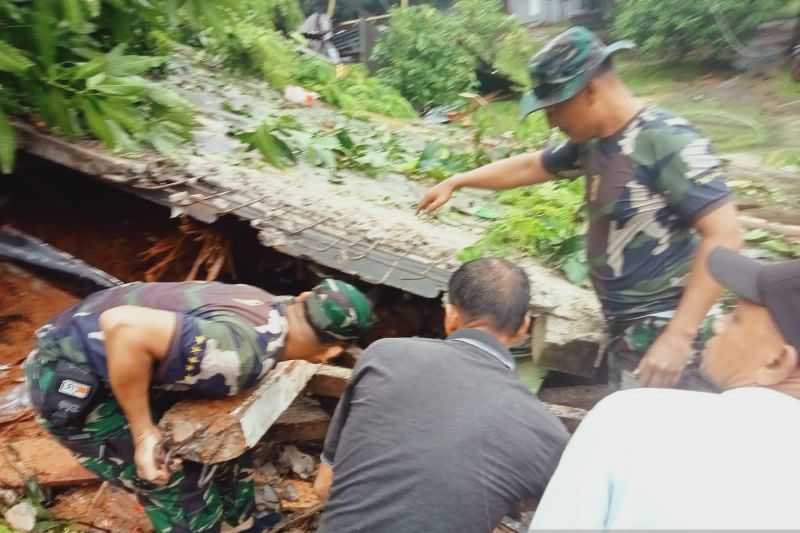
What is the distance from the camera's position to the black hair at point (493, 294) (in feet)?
7.48

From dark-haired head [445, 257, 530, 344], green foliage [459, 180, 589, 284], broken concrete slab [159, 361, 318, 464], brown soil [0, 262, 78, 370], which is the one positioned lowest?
brown soil [0, 262, 78, 370]

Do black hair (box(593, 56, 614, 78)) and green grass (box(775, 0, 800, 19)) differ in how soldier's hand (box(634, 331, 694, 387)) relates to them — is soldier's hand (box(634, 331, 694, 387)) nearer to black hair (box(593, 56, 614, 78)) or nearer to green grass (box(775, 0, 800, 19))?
black hair (box(593, 56, 614, 78))

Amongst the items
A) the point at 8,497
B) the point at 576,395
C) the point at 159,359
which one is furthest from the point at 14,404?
the point at 576,395

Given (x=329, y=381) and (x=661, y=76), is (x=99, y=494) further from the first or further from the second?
(x=661, y=76)

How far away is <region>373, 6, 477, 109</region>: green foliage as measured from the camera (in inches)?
595

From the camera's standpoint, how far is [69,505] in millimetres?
3750

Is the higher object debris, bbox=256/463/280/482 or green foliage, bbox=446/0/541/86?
green foliage, bbox=446/0/541/86

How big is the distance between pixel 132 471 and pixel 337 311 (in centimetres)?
114

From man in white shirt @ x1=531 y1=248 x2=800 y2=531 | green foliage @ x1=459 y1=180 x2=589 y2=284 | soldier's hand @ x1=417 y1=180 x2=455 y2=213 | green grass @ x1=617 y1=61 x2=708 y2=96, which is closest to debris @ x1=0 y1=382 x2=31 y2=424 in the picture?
soldier's hand @ x1=417 y1=180 x2=455 y2=213

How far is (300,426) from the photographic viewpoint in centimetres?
400

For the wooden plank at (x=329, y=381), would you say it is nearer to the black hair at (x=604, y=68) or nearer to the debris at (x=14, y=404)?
the black hair at (x=604, y=68)

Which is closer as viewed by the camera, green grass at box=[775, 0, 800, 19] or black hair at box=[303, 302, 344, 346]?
black hair at box=[303, 302, 344, 346]

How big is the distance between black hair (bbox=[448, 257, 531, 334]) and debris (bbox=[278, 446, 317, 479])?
2066 millimetres

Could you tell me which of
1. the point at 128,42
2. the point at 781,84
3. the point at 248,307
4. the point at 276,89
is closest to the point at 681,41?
the point at 781,84
